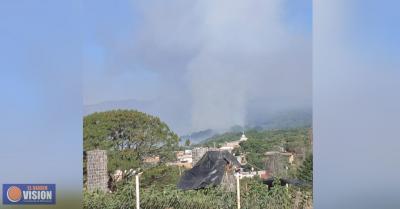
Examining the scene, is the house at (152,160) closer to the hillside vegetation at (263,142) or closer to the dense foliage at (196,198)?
the dense foliage at (196,198)

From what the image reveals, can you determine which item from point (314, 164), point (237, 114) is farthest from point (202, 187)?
point (314, 164)

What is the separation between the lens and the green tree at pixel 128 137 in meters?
3.81

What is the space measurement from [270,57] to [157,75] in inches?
31.5

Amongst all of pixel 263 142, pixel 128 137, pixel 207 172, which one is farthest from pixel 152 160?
pixel 263 142

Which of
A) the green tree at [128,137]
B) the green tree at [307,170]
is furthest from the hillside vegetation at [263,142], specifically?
the green tree at [128,137]

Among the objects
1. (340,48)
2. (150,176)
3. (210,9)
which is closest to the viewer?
(340,48)

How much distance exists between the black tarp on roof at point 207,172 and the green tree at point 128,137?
0.68 ft

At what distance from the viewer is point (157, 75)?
373cm

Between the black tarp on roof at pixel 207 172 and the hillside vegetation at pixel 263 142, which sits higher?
the hillside vegetation at pixel 263 142

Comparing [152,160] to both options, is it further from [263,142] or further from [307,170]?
[307,170]

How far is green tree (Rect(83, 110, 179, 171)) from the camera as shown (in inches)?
150

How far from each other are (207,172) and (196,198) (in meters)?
0.20

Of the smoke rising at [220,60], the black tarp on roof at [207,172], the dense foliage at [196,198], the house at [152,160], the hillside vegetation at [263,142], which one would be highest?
the smoke rising at [220,60]

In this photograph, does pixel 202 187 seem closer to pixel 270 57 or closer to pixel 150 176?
pixel 150 176
